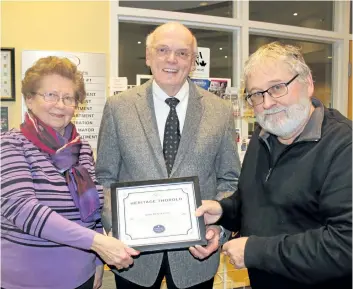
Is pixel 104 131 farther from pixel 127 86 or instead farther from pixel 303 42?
pixel 303 42

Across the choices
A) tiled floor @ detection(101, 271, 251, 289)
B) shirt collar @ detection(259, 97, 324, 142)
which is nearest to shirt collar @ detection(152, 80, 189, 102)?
shirt collar @ detection(259, 97, 324, 142)

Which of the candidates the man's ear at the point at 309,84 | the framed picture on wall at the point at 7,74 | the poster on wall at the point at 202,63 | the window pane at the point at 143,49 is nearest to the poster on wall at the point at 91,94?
the window pane at the point at 143,49

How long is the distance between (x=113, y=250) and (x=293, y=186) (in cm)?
73

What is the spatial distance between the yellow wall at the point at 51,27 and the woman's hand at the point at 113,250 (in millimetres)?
1976

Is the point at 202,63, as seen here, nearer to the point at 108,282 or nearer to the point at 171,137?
the point at 171,137

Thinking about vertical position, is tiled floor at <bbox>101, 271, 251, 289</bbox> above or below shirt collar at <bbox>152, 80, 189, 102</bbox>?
below

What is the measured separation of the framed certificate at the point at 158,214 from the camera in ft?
5.12

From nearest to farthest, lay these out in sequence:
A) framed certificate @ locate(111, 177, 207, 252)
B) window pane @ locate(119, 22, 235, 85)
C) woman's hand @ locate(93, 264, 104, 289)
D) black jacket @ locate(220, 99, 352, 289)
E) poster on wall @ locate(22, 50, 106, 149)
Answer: black jacket @ locate(220, 99, 352, 289)
framed certificate @ locate(111, 177, 207, 252)
woman's hand @ locate(93, 264, 104, 289)
poster on wall @ locate(22, 50, 106, 149)
window pane @ locate(119, 22, 235, 85)

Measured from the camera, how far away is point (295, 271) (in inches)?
49.1

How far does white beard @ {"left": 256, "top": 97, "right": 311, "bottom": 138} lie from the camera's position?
1.42 meters

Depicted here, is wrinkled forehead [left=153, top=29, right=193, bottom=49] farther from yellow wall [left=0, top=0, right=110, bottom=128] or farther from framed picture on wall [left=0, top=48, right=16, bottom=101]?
framed picture on wall [left=0, top=48, right=16, bottom=101]

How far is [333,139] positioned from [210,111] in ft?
2.59

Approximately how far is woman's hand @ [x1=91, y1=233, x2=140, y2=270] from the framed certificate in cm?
4

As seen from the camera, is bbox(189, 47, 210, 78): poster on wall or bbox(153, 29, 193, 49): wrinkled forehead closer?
bbox(153, 29, 193, 49): wrinkled forehead
